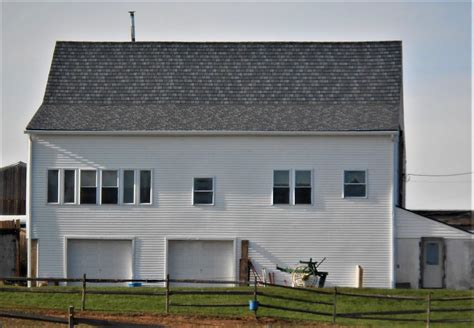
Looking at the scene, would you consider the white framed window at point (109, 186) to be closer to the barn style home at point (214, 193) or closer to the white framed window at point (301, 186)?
the barn style home at point (214, 193)

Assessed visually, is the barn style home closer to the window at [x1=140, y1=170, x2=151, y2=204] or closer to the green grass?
the window at [x1=140, y1=170, x2=151, y2=204]

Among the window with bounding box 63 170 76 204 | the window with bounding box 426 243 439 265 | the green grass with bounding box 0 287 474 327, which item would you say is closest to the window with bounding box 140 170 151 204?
the window with bounding box 63 170 76 204

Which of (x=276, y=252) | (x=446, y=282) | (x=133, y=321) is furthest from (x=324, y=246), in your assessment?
(x=133, y=321)

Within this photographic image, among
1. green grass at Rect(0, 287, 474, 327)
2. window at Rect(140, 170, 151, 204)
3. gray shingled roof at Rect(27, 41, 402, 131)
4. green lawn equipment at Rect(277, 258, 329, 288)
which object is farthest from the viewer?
gray shingled roof at Rect(27, 41, 402, 131)

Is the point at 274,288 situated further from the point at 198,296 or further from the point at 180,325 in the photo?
the point at 180,325

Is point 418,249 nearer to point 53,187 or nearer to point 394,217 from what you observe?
point 394,217

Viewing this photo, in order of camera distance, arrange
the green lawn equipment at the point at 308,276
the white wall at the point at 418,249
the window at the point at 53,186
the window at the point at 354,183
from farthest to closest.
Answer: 1. the window at the point at 53,186
2. the white wall at the point at 418,249
3. the window at the point at 354,183
4. the green lawn equipment at the point at 308,276

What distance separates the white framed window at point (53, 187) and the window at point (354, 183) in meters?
10.6

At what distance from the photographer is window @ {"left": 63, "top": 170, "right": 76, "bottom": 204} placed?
4441 cm

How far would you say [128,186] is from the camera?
4444cm

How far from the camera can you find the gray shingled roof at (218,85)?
147ft

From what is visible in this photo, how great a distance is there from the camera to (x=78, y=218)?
4441 cm

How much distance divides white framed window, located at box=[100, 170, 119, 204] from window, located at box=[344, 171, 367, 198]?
837 centimetres

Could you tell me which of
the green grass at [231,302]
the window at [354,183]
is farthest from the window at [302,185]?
the green grass at [231,302]
